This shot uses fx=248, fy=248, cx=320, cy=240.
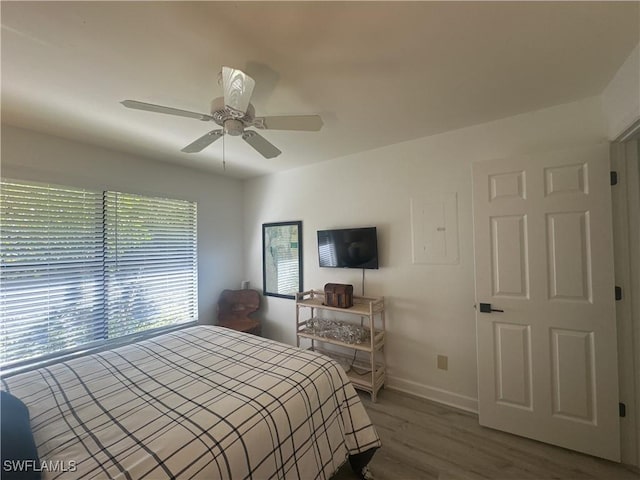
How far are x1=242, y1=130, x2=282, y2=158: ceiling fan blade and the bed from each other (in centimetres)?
143

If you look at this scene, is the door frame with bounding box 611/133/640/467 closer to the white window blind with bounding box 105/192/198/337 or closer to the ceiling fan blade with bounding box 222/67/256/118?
the ceiling fan blade with bounding box 222/67/256/118

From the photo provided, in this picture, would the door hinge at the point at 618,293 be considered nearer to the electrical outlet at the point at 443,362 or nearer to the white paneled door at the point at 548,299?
the white paneled door at the point at 548,299

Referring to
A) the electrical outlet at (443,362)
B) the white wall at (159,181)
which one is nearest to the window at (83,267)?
the white wall at (159,181)

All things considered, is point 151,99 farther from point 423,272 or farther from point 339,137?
point 423,272

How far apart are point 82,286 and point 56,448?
1875 mm

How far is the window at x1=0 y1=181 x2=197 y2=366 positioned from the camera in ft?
6.57

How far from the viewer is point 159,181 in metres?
2.90

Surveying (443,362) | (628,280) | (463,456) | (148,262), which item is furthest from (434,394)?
(148,262)

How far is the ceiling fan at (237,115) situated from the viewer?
46.9 inches

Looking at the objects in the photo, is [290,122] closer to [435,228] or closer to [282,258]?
[435,228]

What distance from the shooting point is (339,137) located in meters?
2.34

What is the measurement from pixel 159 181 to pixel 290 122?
223cm

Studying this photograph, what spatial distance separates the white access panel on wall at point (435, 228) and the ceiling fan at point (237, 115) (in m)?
1.39

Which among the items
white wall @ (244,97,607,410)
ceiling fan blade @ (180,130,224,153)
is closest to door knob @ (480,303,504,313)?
white wall @ (244,97,607,410)
